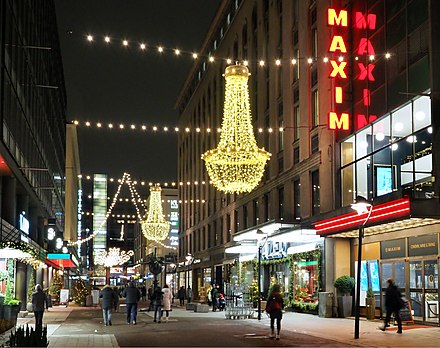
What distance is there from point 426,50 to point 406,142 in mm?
3709

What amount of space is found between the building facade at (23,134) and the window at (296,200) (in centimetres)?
1452

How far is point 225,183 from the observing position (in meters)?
26.8

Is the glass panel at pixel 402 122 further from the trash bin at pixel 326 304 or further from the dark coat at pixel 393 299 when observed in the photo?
the trash bin at pixel 326 304

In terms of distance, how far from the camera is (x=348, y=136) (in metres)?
32.1

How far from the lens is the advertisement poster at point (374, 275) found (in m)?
30.1

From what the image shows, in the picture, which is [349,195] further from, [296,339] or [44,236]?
[44,236]

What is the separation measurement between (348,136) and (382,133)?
3249mm

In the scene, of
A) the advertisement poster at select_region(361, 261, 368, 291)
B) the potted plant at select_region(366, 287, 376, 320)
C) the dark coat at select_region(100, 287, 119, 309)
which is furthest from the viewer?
the advertisement poster at select_region(361, 261, 368, 291)

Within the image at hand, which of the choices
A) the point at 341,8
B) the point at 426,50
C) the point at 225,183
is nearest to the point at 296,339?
the point at 225,183

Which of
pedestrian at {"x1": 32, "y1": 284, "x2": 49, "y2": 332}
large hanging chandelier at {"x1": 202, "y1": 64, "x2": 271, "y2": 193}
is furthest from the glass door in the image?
pedestrian at {"x1": 32, "y1": 284, "x2": 49, "y2": 332}

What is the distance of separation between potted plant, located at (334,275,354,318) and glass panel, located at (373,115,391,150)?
6.26 metres

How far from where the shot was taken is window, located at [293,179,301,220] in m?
39.9

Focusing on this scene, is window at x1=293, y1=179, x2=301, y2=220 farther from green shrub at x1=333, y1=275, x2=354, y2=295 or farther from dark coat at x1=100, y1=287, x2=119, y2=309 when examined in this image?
dark coat at x1=100, y1=287, x2=119, y2=309

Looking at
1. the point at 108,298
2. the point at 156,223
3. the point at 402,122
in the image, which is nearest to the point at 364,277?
the point at 402,122
